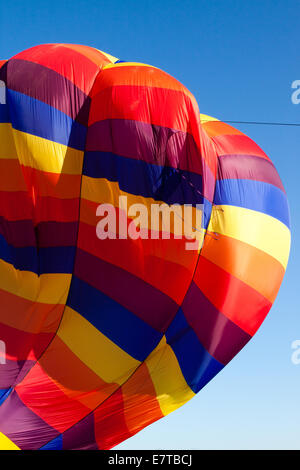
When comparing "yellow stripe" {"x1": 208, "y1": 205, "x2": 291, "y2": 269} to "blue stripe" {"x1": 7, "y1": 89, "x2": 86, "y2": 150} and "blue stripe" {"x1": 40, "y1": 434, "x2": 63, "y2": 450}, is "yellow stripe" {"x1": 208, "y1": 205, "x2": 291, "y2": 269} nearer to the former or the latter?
"blue stripe" {"x1": 7, "y1": 89, "x2": 86, "y2": 150}

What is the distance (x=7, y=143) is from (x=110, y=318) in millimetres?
1740

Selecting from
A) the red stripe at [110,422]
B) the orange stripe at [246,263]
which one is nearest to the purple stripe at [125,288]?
the orange stripe at [246,263]

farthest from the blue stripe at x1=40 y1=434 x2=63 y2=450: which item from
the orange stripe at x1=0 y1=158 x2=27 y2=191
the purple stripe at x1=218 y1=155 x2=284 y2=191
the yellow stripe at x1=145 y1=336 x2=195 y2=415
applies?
the purple stripe at x1=218 y1=155 x2=284 y2=191

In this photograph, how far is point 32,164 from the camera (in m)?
5.78

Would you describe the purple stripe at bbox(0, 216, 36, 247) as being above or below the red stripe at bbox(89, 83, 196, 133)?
below

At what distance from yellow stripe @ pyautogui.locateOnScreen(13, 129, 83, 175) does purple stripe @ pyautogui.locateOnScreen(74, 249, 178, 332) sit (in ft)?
2.46

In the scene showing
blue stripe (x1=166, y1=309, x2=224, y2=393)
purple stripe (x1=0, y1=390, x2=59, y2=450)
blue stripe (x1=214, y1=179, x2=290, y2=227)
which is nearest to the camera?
purple stripe (x1=0, y1=390, x2=59, y2=450)

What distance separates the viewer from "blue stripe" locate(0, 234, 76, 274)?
5.88 meters

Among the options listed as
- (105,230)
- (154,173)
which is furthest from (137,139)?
(105,230)
